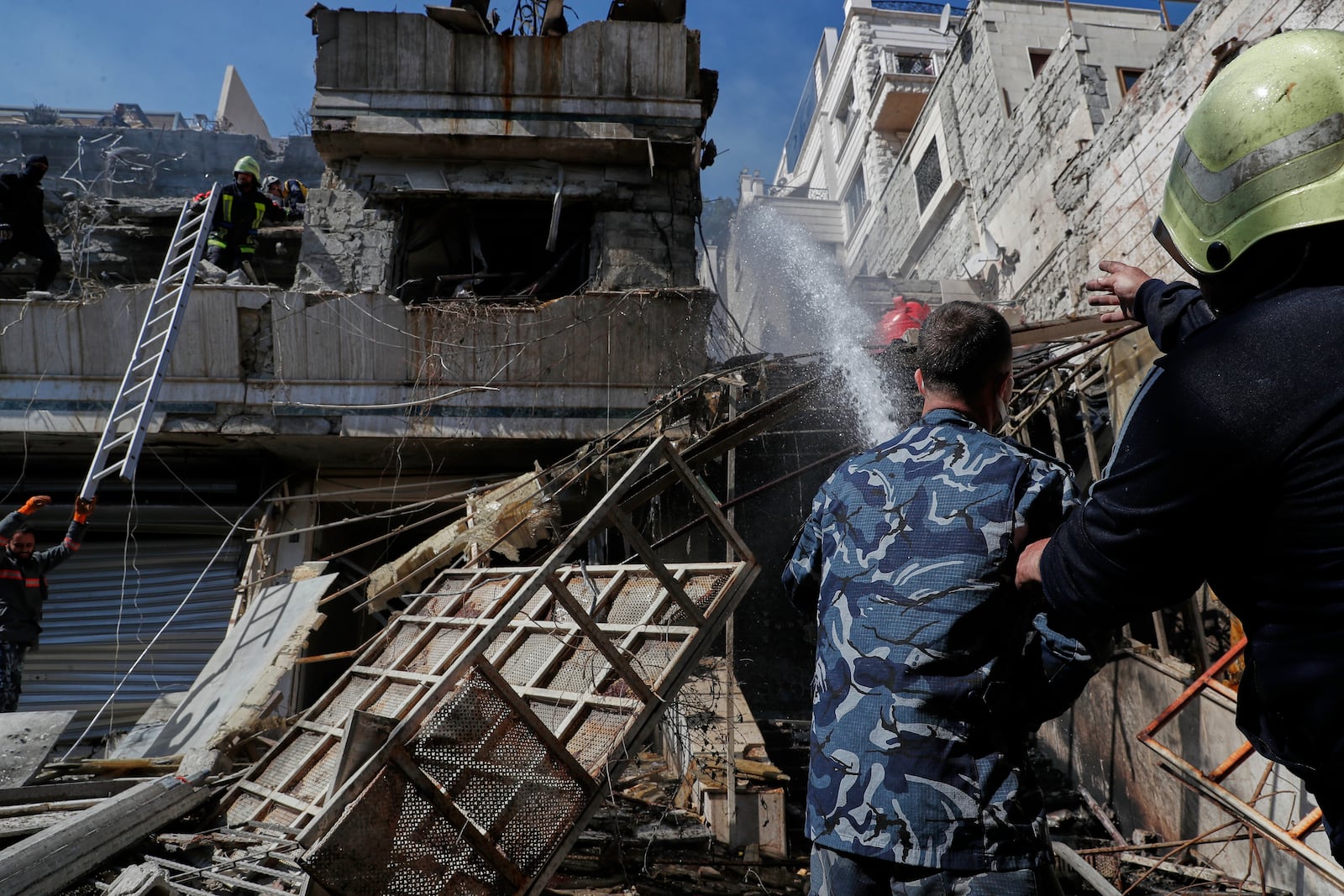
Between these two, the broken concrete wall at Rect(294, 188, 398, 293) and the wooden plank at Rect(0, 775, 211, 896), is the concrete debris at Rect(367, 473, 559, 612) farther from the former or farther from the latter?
the broken concrete wall at Rect(294, 188, 398, 293)

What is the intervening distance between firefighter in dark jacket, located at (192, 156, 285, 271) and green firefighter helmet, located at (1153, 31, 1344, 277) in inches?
382

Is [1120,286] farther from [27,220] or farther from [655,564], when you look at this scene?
[27,220]

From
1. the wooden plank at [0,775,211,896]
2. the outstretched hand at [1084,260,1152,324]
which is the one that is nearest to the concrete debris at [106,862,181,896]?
the wooden plank at [0,775,211,896]

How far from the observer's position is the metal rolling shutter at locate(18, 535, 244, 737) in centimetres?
821

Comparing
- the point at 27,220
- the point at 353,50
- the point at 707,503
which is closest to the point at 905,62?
the point at 353,50

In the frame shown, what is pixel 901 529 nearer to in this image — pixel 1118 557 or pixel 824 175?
pixel 1118 557

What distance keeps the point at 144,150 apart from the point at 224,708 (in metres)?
13.1

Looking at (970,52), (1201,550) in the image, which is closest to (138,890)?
(1201,550)

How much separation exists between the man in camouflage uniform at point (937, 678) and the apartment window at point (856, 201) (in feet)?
85.0

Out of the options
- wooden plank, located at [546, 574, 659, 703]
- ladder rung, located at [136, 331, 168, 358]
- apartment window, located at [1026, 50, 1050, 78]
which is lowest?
wooden plank, located at [546, 574, 659, 703]

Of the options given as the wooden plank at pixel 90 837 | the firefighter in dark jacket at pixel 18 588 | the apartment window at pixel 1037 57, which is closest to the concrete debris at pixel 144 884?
the wooden plank at pixel 90 837

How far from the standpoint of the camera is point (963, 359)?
2252mm

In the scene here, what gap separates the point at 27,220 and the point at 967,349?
1108 centimetres

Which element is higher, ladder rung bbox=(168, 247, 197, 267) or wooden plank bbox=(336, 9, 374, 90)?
wooden plank bbox=(336, 9, 374, 90)
